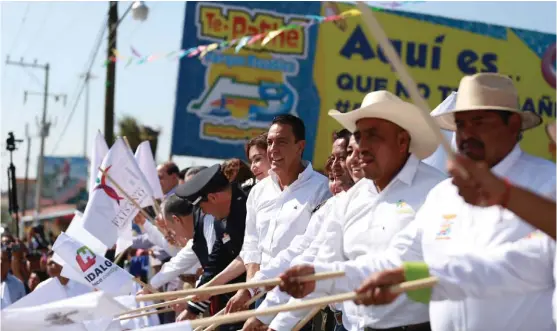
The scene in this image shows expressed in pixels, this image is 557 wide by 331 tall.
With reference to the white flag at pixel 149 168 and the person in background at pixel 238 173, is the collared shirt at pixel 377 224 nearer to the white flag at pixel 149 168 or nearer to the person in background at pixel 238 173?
the person in background at pixel 238 173

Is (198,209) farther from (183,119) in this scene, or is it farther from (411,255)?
(183,119)

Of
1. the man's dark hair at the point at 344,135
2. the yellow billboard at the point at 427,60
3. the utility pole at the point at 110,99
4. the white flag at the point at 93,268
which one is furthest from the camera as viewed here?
the yellow billboard at the point at 427,60

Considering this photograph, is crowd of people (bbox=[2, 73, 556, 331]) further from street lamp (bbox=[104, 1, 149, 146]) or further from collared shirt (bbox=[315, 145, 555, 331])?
street lamp (bbox=[104, 1, 149, 146])

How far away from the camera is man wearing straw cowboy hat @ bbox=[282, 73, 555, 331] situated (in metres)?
4.03

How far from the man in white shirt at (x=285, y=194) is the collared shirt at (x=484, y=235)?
99.2 inches

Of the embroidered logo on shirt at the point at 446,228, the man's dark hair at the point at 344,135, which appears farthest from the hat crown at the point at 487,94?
the man's dark hair at the point at 344,135

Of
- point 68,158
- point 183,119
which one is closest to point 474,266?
point 183,119

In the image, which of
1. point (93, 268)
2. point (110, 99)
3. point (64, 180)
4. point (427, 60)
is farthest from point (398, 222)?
point (64, 180)

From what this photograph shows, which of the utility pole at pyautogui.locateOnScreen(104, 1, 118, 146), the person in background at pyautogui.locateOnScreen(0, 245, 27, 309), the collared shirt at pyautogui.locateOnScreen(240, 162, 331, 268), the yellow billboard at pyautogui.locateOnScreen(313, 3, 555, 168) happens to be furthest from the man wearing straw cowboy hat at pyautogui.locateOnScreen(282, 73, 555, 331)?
the utility pole at pyautogui.locateOnScreen(104, 1, 118, 146)

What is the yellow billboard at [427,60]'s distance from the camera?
22.9 meters

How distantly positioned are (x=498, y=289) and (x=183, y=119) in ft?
59.1

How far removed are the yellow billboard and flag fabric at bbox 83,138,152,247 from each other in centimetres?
1105

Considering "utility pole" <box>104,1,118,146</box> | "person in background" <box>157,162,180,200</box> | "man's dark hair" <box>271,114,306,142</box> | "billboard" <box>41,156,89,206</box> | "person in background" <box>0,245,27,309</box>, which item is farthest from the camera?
"billboard" <box>41,156,89,206</box>

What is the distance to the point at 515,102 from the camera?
4.37 metres
